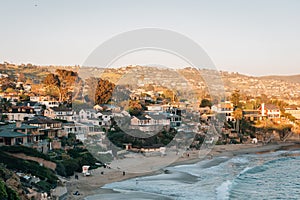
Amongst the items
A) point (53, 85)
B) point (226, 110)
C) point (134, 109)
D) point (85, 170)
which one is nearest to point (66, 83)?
point (53, 85)

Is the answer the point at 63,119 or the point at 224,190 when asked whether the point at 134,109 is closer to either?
the point at 63,119

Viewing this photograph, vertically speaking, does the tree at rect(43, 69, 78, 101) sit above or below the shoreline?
above

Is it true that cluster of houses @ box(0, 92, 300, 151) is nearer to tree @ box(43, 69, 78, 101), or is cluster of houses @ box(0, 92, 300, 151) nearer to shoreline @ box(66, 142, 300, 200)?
tree @ box(43, 69, 78, 101)

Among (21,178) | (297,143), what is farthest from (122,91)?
(21,178)

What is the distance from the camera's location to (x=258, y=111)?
61625mm

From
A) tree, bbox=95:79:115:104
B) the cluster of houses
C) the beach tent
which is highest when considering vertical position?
tree, bbox=95:79:115:104

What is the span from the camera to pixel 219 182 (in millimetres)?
24062

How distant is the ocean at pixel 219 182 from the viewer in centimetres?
2008

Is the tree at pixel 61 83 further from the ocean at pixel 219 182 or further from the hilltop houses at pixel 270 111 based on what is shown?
the hilltop houses at pixel 270 111

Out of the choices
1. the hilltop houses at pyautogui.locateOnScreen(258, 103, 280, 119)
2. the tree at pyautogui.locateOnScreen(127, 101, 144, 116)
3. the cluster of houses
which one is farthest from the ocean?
the hilltop houses at pyautogui.locateOnScreen(258, 103, 280, 119)

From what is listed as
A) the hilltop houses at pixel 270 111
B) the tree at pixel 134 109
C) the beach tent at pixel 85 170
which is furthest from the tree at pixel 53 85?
the beach tent at pixel 85 170

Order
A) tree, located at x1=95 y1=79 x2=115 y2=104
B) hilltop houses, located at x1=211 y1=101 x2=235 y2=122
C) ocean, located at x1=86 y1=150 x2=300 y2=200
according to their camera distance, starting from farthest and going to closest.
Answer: hilltop houses, located at x1=211 y1=101 x2=235 y2=122, tree, located at x1=95 y1=79 x2=115 y2=104, ocean, located at x1=86 y1=150 x2=300 y2=200

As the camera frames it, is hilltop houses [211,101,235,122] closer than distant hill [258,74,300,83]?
Yes

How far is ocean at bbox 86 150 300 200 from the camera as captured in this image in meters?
20.1
